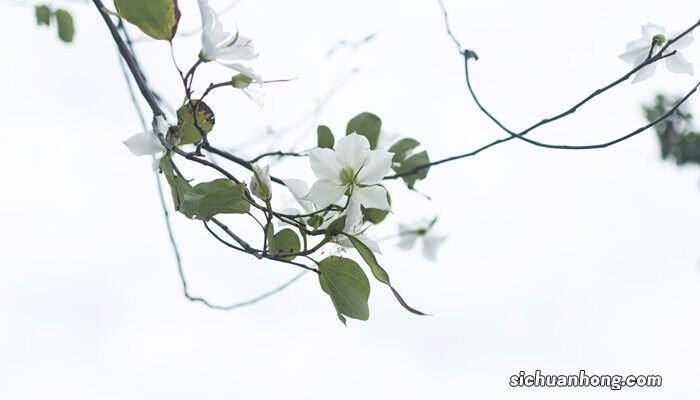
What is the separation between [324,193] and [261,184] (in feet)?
0.27

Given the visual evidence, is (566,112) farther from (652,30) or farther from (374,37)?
(374,37)

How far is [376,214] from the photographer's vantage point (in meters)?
1.13

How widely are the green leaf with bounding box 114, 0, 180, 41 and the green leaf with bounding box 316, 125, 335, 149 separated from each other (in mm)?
537

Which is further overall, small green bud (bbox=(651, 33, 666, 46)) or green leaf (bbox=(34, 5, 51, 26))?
green leaf (bbox=(34, 5, 51, 26))

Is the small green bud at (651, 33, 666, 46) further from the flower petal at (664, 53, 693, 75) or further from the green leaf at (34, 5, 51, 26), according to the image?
the green leaf at (34, 5, 51, 26)

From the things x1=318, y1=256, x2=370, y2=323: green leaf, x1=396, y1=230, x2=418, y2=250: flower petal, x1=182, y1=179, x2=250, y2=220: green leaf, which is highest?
x1=396, y1=230, x2=418, y2=250: flower petal

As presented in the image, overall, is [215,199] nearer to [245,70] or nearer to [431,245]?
[245,70]

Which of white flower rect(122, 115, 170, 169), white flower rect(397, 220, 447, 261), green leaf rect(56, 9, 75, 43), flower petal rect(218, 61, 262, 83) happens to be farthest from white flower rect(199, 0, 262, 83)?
white flower rect(397, 220, 447, 261)

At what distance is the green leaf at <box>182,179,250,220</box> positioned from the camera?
0.92 meters

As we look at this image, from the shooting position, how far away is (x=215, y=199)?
925mm

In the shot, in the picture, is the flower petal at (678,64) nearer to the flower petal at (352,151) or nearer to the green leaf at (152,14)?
the flower petal at (352,151)

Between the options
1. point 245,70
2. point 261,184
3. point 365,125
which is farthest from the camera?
point 365,125

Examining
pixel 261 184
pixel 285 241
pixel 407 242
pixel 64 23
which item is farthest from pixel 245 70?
pixel 407 242

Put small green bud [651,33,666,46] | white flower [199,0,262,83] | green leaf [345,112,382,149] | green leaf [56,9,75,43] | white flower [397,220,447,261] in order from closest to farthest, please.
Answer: white flower [199,0,262,83], small green bud [651,33,666,46], green leaf [345,112,382,149], green leaf [56,9,75,43], white flower [397,220,447,261]
